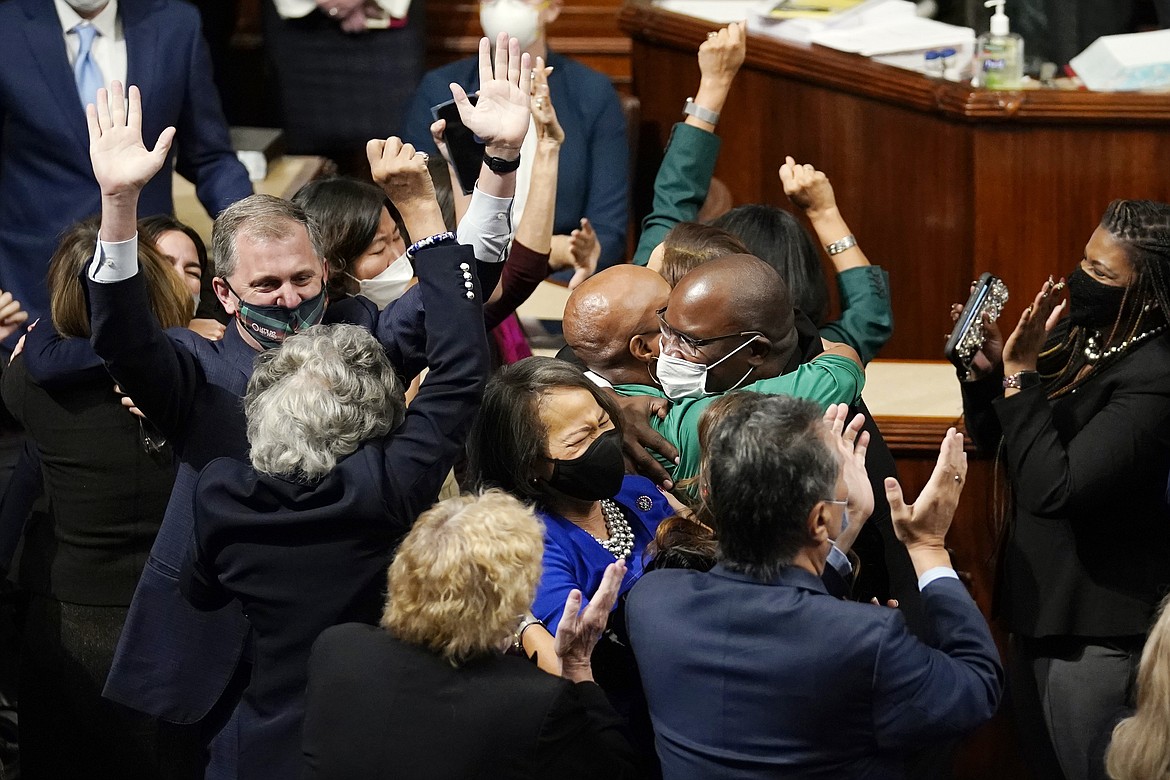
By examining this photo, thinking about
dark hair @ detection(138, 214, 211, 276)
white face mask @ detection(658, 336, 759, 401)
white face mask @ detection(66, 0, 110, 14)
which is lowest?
white face mask @ detection(658, 336, 759, 401)

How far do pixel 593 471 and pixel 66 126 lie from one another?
2.00 meters

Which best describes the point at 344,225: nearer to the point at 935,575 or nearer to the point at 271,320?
the point at 271,320

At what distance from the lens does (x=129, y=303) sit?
79.5 inches

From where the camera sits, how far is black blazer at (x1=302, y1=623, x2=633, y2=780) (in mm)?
1710

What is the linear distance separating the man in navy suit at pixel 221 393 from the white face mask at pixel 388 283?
1.27ft

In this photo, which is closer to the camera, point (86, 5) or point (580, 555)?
point (580, 555)

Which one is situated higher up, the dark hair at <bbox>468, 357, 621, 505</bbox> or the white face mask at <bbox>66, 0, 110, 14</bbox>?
the white face mask at <bbox>66, 0, 110, 14</bbox>

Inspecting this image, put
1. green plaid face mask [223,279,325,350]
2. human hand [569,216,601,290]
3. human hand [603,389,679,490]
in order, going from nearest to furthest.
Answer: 1. green plaid face mask [223,279,325,350]
2. human hand [603,389,679,490]
3. human hand [569,216,601,290]

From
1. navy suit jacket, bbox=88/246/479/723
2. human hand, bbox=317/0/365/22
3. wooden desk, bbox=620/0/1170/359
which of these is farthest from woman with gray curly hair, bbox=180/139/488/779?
human hand, bbox=317/0/365/22

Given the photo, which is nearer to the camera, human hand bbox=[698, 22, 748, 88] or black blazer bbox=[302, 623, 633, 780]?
black blazer bbox=[302, 623, 633, 780]

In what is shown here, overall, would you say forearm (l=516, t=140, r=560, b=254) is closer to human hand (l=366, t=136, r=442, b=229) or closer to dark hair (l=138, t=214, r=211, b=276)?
human hand (l=366, t=136, r=442, b=229)

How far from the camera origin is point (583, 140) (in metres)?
4.24

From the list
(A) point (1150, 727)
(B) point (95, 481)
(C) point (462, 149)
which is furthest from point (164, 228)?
(A) point (1150, 727)

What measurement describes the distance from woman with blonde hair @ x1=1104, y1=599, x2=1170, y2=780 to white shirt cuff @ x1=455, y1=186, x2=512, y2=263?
3.62 feet
